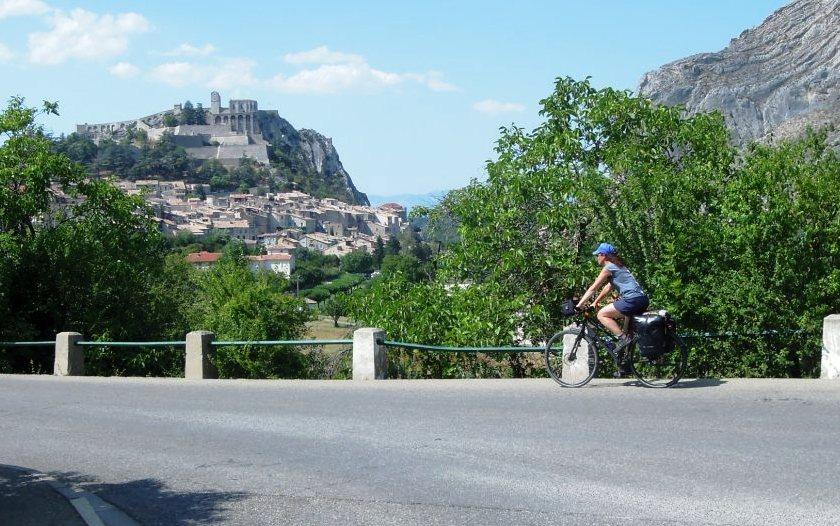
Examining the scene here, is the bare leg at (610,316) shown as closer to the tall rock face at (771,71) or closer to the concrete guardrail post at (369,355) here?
the concrete guardrail post at (369,355)

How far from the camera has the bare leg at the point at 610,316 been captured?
1040 cm

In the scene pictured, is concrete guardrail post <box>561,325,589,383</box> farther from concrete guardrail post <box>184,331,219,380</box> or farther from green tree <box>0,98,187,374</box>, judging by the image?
green tree <box>0,98,187,374</box>

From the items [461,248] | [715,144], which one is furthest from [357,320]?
[715,144]

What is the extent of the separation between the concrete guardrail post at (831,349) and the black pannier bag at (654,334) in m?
2.04

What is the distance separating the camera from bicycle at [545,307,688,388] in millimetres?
10281

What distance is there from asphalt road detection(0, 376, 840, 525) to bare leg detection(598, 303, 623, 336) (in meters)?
0.70

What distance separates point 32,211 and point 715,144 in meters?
18.5

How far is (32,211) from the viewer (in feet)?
84.7

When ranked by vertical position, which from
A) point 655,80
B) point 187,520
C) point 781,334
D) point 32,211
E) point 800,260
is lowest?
point 187,520

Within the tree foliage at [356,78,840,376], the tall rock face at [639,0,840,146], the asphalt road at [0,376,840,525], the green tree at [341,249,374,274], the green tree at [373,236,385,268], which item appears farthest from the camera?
the green tree at [373,236,385,268]

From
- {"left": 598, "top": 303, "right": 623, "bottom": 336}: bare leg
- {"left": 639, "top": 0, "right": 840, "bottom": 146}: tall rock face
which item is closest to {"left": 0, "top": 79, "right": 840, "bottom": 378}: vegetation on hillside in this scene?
{"left": 598, "top": 303, "right": 623, "bottom": 336}: bare leg

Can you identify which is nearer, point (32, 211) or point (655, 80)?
point (32, 211)

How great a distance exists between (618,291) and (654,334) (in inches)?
25.9

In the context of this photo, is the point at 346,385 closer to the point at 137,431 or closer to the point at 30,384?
the point at 137,431
